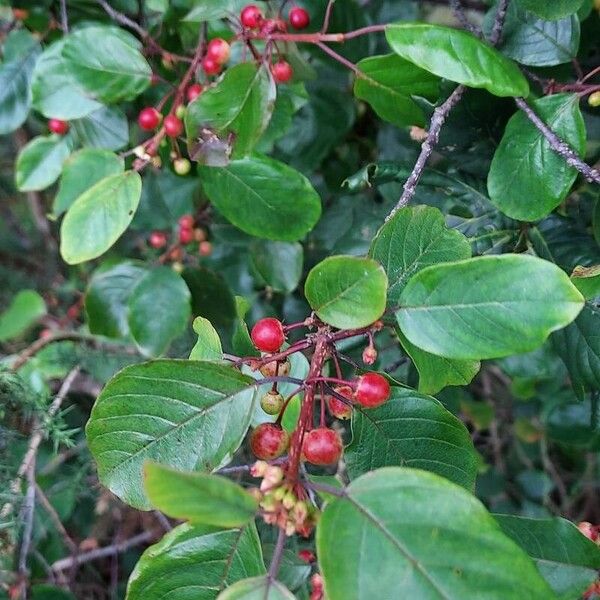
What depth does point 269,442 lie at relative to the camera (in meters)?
0.53

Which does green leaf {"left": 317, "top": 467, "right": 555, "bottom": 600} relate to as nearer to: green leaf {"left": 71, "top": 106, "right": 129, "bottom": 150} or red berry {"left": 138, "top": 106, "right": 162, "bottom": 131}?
red berry {"left": 138, "top": 106, "right": 162, "bottom": 131}

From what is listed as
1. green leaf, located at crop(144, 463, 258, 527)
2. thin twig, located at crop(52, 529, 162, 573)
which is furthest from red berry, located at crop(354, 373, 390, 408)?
thin twig, located at crop(52, 529, 162, 573)

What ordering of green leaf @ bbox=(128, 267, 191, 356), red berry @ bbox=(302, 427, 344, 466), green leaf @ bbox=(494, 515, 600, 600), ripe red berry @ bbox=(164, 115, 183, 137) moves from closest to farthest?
red berry @ bbox=(302, 427, 344, 466)
green leaf @ bbox=(494, 515, 600, 600)
ripe red berry @ bbox=(164, 115, 183, 137)
green leaf @ bbox=(128, 267, 191, 356)

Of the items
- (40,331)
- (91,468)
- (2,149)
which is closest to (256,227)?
(91,468)

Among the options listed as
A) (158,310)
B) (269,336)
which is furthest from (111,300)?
(269,336)

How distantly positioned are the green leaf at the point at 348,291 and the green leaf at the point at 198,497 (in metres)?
0.17

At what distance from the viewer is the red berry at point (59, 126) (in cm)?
105

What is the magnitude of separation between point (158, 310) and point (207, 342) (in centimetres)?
44

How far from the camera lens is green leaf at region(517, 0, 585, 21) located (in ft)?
2.22

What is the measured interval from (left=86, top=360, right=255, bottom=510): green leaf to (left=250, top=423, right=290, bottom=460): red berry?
0.10 feet

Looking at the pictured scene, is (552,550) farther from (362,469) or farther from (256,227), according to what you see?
(256,227)

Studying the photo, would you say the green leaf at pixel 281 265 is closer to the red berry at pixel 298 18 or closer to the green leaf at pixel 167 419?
the red berry at pixel 298 18

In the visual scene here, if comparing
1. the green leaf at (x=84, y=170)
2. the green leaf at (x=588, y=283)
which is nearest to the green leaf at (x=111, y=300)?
the green leaf at (x=84, y=170)

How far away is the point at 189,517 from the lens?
0.43m
